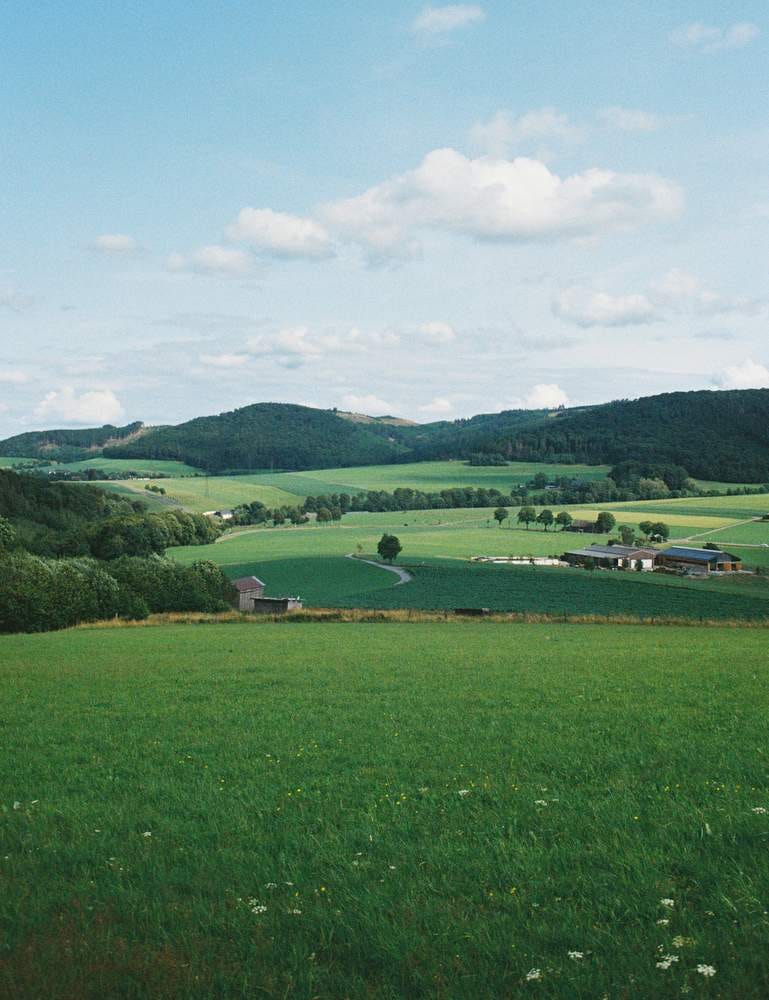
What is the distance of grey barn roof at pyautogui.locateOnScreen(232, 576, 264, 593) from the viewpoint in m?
74.4

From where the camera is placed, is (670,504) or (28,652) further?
(670,504)

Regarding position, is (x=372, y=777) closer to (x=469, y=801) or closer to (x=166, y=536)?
(x=469, y=801)

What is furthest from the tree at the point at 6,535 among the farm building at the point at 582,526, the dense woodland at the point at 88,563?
the farm building at the point at 582,526

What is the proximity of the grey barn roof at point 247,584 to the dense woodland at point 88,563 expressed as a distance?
2.11 m

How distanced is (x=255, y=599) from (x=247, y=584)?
12.0 feet

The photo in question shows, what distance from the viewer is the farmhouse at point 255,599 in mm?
68938

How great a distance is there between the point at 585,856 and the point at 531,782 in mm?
2768

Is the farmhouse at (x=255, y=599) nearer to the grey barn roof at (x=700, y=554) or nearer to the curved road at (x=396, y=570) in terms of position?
the curved road at (x=396, y=570)

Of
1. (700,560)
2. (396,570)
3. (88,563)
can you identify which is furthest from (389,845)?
(700,560)

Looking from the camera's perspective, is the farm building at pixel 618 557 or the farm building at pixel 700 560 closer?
the farm building at pixel 700 560

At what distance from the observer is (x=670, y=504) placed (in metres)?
127

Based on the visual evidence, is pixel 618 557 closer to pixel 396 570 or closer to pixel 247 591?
pixel 396 570

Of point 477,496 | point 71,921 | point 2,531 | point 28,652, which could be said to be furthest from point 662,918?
point 477,496

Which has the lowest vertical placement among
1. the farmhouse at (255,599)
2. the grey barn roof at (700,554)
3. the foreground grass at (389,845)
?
the farmhouse at (255,599)
